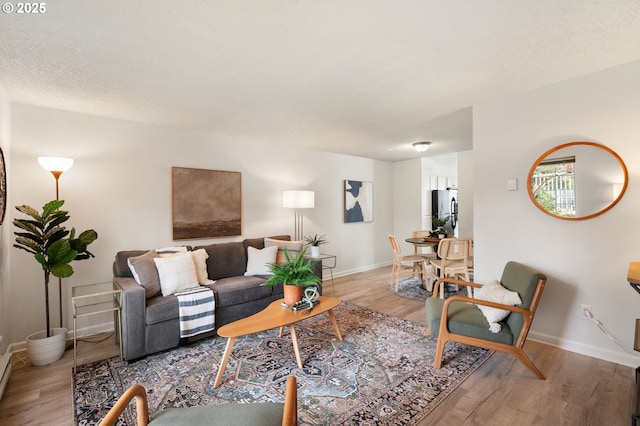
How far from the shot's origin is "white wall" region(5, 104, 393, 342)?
2893mm

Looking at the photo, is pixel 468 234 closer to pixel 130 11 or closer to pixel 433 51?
pixel 433 51

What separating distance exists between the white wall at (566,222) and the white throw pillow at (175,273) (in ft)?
10.2

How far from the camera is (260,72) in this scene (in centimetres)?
236

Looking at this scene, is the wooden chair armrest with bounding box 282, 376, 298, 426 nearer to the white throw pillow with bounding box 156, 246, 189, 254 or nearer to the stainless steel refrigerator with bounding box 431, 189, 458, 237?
the white throw pillow with bounding box 156, 246, 189, 254

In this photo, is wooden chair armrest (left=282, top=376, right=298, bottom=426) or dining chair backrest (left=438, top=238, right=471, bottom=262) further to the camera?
dining chair backrest (left=438, top=238, right=471, bottom=262)

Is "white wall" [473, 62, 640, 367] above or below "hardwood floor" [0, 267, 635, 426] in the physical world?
above

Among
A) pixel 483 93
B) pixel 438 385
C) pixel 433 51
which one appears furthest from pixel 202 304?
pixel 483 93

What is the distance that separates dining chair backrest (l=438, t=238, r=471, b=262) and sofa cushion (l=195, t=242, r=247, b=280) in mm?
2723

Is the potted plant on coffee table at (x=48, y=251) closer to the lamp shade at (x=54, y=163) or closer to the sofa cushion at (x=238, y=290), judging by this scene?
the lamp shade at (x=54, y=163)

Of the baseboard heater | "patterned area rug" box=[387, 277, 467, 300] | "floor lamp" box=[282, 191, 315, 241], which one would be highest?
"floor lamp" box=[282, 191, 315, 241]

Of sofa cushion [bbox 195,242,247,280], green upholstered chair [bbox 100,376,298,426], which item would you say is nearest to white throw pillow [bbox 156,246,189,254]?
sofa cushion [bbox 195,242,247,280]

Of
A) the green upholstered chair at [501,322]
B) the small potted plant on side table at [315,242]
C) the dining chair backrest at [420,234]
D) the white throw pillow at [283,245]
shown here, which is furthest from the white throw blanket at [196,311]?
the dining chair backrest at [420,234]

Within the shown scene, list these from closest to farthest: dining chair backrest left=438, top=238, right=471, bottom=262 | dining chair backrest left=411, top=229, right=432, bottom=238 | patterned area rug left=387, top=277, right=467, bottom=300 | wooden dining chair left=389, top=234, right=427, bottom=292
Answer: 1. dining chair backrest left=438, top=238, right=471, bottom=262
2. patterned area rug left=387, top=277, right=467, bottom=300
3. wooden dining chair left=389, top=234, right=427, bottom=292
4. dining chair backrest left=411, top=229, right=432, bottom=238

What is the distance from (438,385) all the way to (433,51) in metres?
2.42
